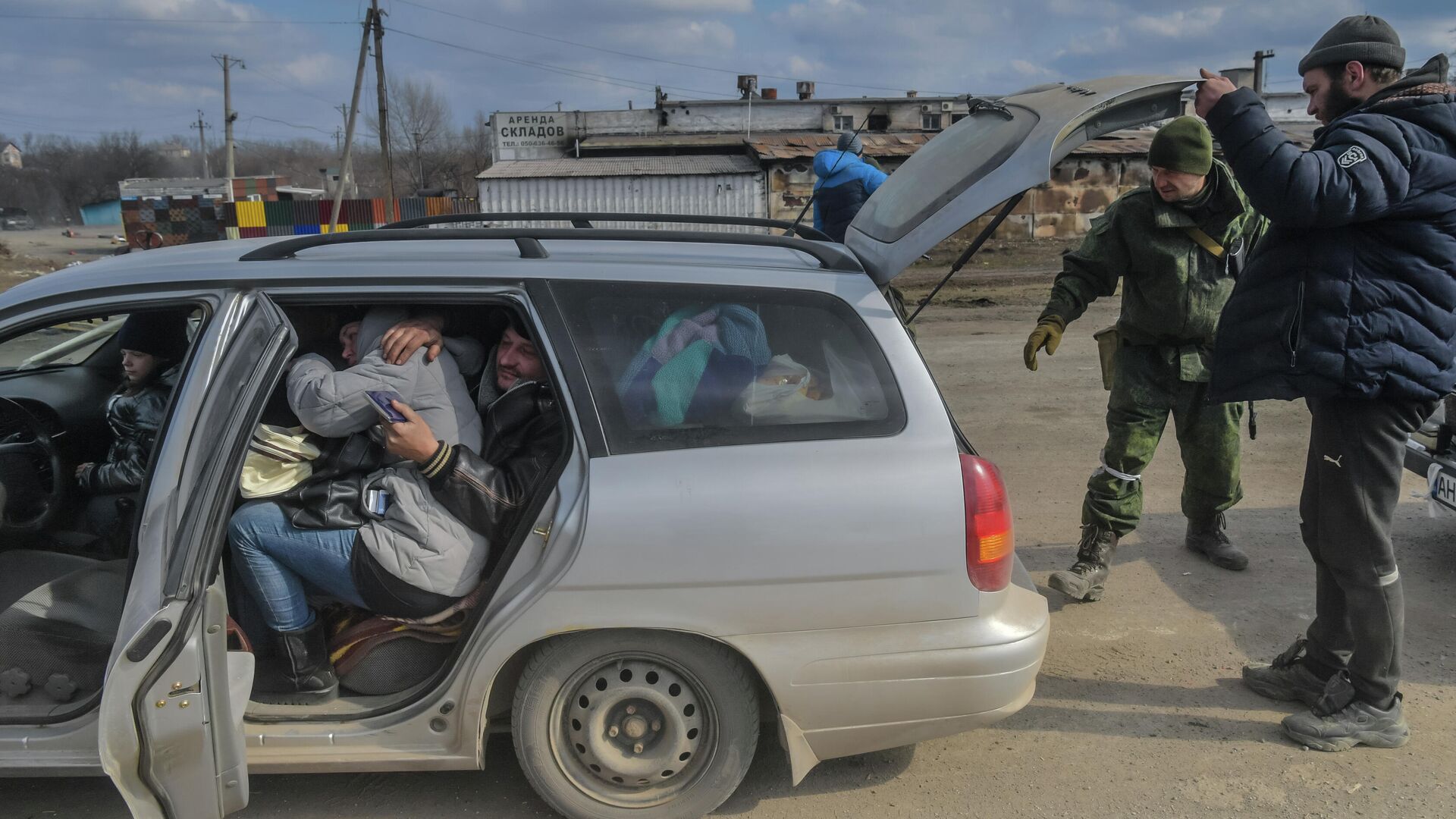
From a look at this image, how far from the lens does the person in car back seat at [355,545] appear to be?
2.67 meters

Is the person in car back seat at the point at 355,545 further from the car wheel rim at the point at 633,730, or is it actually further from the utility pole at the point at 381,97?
the utility pole at the point at 381,97

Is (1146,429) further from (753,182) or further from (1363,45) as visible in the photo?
(753,182)

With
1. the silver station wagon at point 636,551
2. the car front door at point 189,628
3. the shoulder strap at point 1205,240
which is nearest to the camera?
the car front door at point 189,628

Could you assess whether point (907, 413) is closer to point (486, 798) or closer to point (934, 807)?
point (934, 807)

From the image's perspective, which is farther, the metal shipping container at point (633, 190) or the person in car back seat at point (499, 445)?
the metal shipping container at point (633, 190)

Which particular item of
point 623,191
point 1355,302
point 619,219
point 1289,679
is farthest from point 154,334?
point 623,191

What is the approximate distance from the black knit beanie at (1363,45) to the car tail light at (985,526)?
5.49 ft

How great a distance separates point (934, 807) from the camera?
2812 millimetres

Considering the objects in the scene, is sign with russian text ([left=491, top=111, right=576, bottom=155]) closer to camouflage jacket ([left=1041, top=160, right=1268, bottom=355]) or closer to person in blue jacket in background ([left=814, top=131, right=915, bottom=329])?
person in blue jacket in background ([left=814, top=131, right=915, bottom=329])

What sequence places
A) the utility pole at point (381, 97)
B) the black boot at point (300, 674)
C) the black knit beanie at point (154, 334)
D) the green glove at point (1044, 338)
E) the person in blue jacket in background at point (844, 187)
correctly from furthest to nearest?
1. the utility pole at point (381, 97)
2. the person in blue jacket in background at point (844, 187)
3. the green glove at point (1044, 338)
4. the black knit beanie at point (154, 334)
5. the black boot at point (300, 674)

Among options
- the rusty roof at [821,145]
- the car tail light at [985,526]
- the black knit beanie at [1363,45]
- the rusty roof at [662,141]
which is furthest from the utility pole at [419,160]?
the car tail light at [985,526]

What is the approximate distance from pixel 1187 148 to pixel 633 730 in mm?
2853

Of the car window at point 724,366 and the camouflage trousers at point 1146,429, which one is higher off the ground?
the car window at point 724,366

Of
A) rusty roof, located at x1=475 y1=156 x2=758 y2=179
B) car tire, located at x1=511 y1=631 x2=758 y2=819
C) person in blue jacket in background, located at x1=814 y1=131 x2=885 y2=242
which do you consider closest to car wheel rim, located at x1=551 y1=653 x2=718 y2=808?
car tire, located at x1=511 y1=631 x2=758 y2=819
